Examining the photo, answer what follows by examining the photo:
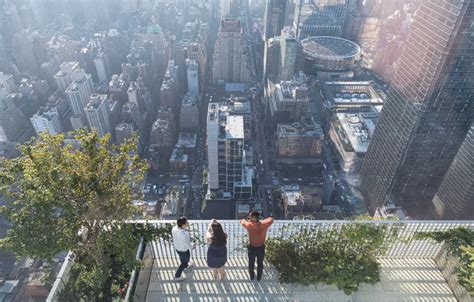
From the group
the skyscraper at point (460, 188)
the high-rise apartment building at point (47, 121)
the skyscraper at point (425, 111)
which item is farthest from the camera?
the high-rise apartment building at point (47, 121)

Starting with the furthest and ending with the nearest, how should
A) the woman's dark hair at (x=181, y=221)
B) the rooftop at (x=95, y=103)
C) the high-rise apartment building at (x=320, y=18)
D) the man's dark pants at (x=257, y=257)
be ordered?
the high-rise apartment building at (x=320, y=18), the rooftop at (x=95, y=103), the man's dark pants at (x=257, y=257), the woman's dark hair at (x=181, y=221)

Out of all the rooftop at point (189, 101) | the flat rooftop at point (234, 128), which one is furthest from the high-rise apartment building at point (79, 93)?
the flat rooftop at point (234, 128)

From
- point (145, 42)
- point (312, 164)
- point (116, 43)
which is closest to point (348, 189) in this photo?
point (312, 164)

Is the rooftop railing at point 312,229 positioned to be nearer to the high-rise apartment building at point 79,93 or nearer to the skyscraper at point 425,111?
the skyscraper at point 425,111

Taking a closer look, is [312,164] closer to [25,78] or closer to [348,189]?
[348,189]

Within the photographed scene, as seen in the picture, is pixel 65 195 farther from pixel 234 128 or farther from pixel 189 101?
pixel 189 101

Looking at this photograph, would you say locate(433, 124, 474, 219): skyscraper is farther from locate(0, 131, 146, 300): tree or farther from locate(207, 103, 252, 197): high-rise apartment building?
locate(0, 131, 146, 300): tree

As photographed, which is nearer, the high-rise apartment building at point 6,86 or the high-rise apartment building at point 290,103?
the high-rise apartment building at point 290,103
